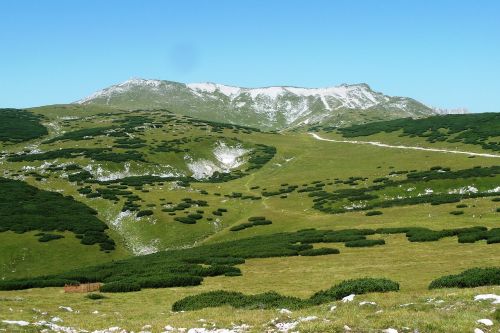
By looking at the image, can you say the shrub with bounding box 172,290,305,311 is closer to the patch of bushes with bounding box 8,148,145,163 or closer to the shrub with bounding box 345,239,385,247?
the shrub with bounding box 345,239,385,247

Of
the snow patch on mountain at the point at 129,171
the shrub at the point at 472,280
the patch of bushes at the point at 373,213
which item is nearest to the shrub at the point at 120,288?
the shrub at the point at 472,280

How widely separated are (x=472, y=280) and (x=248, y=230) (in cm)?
4795

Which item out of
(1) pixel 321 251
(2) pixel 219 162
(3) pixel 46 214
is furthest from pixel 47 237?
(2) pixel 219 162

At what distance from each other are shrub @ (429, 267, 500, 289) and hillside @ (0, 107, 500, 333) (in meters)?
0.09

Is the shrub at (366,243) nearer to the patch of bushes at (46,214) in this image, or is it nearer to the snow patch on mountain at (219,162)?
the patch of bushes at (46,214)

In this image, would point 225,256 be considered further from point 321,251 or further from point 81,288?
point 81,288

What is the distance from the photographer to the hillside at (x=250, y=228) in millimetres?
21641

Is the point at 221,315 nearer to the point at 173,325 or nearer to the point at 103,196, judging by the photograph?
the point at 173,325

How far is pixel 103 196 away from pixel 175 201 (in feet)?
46.3

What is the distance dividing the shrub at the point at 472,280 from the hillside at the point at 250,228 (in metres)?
0.09

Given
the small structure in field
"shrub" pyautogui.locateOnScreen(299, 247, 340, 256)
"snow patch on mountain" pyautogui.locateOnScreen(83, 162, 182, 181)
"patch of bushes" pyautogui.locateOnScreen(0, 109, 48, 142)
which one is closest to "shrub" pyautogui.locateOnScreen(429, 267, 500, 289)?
"shrub" pyautogui.locateOnScreen(299, 247, 340, 256)

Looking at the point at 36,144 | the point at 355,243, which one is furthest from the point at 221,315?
the point at 36,144

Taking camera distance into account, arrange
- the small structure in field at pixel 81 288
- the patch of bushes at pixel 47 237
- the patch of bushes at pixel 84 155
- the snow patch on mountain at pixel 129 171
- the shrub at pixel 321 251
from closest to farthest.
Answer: the small structure in field at pixel 81 288 < the shrub at pixel 321 251 < the patch of bushes at pixel 47 237 < the snow patch on mountain at pixel 129 171 < the patch of bushes at pixel 84 155

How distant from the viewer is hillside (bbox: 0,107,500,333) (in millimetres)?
21641
